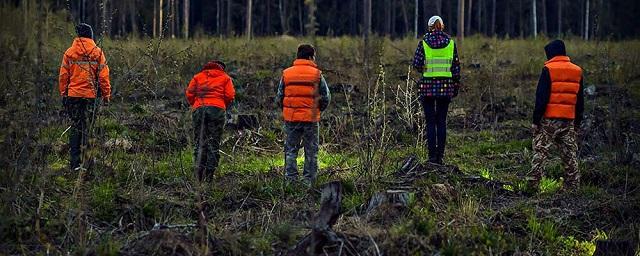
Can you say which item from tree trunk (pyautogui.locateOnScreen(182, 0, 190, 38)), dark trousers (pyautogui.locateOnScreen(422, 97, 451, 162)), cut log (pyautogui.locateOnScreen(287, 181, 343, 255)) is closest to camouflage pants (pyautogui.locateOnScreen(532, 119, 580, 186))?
dark trousers (pyautogui.locateOnScreen(422, 97, 451, 162))

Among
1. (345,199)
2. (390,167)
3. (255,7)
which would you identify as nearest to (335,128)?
(390,167)

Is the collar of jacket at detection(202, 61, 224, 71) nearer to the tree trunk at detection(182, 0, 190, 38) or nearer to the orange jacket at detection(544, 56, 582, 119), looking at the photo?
the orange jacket at detection(544, 56, 582, 119)

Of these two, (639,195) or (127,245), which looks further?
(639,195)

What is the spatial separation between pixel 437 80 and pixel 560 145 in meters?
1.60

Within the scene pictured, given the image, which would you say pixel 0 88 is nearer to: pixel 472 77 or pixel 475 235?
pixel 475 235

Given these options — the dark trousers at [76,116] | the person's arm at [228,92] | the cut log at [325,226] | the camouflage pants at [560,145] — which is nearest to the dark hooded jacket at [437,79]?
the camouflage pants at [560,145]

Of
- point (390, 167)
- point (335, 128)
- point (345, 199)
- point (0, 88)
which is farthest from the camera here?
point (335, 128)

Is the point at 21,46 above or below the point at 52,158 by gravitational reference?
above

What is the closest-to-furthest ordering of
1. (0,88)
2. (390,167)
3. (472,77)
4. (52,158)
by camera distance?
(0,88)
(390,167)
(52,158)
(472,77)

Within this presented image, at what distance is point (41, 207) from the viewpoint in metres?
5.05

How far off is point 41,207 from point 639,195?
17.5 feet

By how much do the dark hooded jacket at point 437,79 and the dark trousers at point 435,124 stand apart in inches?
3.3

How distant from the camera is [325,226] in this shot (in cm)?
440

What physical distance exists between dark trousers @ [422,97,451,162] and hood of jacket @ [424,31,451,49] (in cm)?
65
